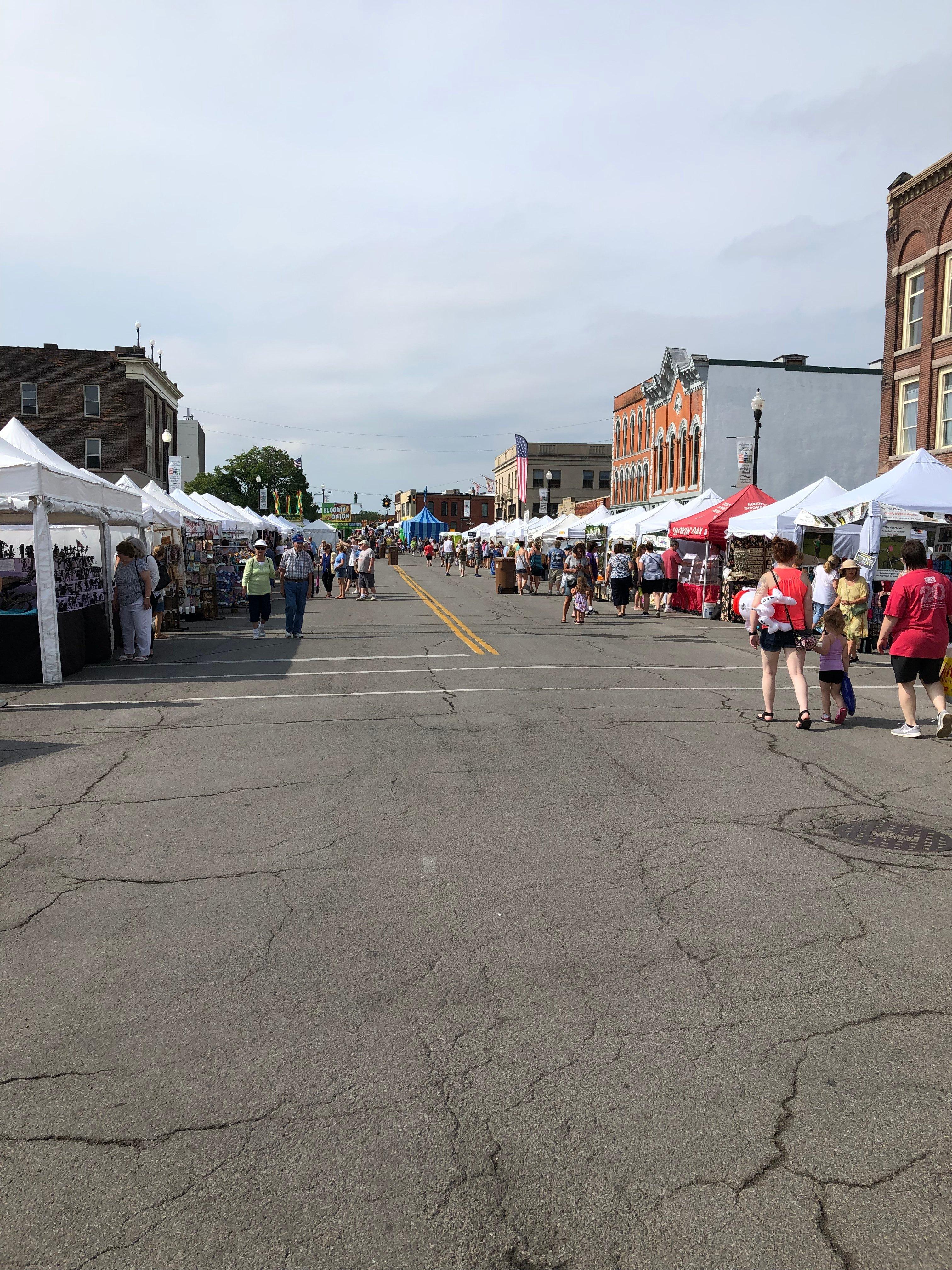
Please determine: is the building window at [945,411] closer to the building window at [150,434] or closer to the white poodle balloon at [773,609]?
the white poodle balloon at [773,609]

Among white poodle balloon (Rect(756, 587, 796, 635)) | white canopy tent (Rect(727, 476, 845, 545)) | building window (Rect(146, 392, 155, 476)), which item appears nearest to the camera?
white poodle balloon (Rect(756, 587, 796, 635))

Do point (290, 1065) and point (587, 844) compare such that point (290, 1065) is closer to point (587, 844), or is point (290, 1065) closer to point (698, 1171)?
point (698, 1171)

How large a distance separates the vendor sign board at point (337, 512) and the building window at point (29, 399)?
3537 inches

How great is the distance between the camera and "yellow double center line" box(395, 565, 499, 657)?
1698 centimetres

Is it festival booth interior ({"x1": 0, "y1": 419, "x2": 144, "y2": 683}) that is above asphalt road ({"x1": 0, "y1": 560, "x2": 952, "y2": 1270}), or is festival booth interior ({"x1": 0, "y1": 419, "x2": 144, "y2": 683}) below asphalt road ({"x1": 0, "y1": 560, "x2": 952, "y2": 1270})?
above

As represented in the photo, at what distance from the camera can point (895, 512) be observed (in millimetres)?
17062

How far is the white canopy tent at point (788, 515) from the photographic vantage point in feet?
67.6

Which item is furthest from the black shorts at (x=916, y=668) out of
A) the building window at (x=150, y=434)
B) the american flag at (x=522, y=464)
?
the building window at (x=150, y=434)

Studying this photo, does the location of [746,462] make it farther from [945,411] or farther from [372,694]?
→ [372,694]

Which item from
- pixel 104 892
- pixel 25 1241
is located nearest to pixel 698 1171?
pixel 25 1241

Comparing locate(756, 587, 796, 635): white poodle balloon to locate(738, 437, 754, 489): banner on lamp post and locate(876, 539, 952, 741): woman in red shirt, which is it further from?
locate(738, 437, 754, 489): banner on lamp post

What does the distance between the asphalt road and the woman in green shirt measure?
9586mm

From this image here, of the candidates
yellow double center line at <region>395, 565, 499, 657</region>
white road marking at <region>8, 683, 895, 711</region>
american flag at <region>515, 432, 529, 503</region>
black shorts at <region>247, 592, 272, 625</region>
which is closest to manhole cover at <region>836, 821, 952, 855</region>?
white road marking at <region>8, 683, 895, 711</region>

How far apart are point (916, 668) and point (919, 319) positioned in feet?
78.7
